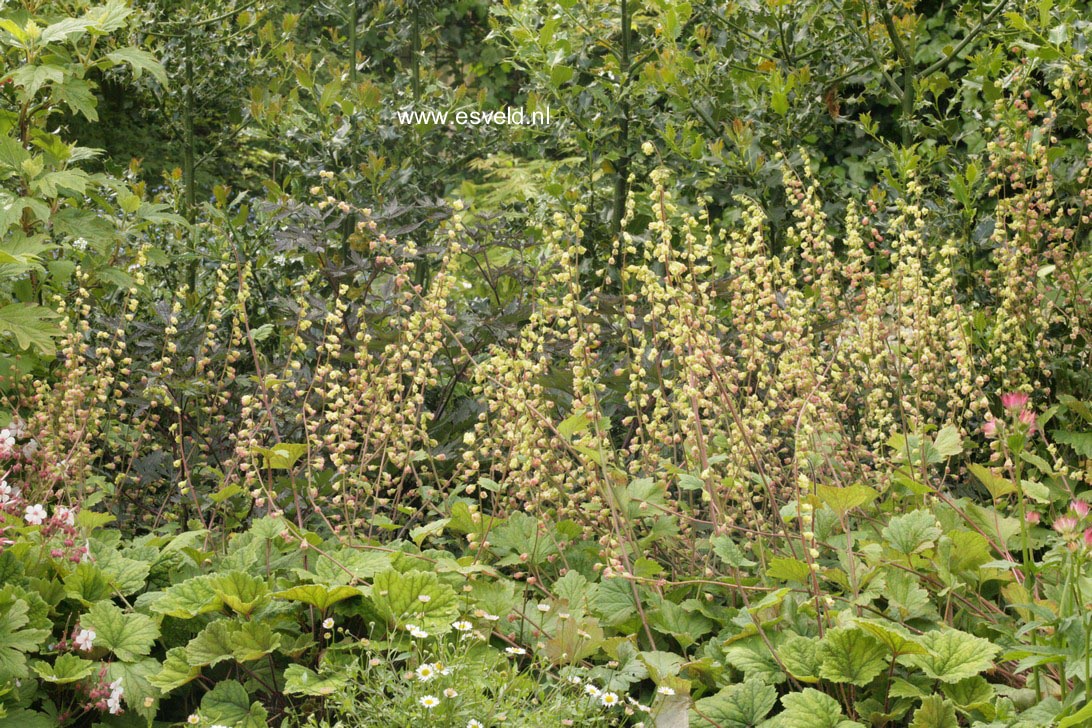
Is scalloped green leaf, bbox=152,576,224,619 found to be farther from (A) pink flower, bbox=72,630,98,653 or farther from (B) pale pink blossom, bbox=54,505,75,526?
(B) pale pink blossom, bbox=54,505,75,526

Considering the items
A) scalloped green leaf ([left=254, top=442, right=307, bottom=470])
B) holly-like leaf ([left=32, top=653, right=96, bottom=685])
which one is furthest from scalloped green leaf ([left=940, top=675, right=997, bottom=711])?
holly-like leaf ([left=32, top=653, right=96, bottom=685])

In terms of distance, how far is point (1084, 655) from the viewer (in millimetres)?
1798

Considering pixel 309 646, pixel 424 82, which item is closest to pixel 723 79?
pixel 424 82

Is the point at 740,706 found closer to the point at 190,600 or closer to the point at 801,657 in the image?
the point at 801,657

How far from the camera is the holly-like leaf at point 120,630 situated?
2320 millimetres

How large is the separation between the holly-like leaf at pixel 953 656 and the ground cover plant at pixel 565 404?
0.01 m

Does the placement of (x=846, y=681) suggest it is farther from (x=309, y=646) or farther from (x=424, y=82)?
(x=424, y=82)

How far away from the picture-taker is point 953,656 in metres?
2.12

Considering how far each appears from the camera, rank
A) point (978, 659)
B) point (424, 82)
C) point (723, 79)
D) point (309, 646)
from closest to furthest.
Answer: point (978, 659)
point (309, 646)
point (723, 79)
point (424, 82)

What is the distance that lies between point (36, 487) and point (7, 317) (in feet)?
1.62

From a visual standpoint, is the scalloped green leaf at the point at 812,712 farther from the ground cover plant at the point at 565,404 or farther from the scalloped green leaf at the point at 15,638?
the scalloped green leaf at the point at 15,638

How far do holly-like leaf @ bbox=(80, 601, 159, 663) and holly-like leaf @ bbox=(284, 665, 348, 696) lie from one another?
1.06 feet

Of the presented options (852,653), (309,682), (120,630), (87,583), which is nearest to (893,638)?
(852,653)

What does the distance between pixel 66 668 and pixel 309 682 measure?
50 cm
